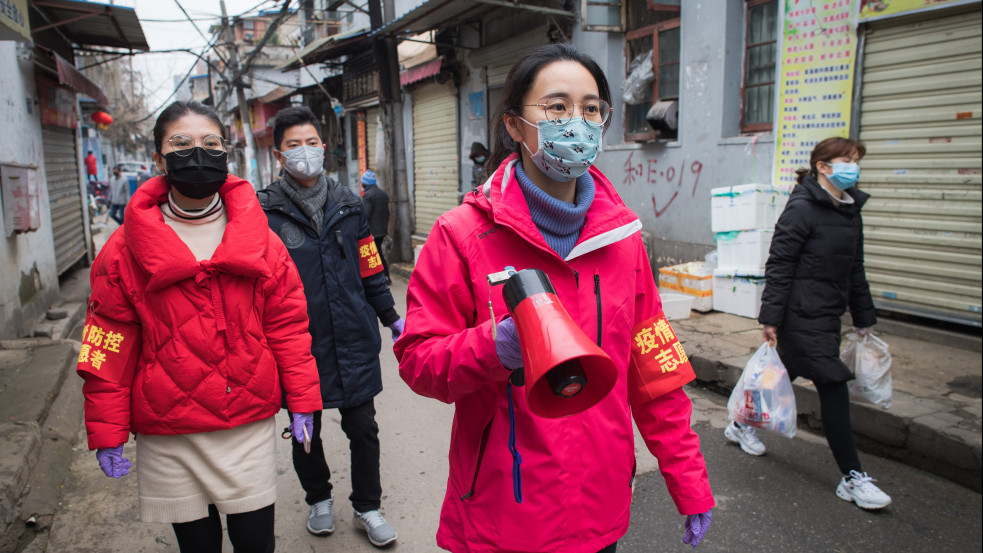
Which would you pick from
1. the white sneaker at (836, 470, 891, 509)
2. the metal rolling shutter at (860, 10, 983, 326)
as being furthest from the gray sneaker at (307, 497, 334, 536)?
the metal rolling shutter at (860, 10, 983, 326)

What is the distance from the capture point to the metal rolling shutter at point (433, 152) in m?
13.1

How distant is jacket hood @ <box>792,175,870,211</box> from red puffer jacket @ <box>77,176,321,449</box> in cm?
290

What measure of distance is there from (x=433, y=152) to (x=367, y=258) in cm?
1095

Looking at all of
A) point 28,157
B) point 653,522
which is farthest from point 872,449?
point 28,157

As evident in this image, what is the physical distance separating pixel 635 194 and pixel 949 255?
149 inches

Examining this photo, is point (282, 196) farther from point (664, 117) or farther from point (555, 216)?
point (664, 117)

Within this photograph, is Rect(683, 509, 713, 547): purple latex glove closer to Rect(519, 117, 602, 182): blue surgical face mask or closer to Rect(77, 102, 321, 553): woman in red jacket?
Rect(519, 117, 602, 182): blue surgical face mask

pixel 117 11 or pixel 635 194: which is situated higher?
pixel 117 11

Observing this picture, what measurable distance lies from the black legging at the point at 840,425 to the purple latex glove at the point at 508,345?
283cm

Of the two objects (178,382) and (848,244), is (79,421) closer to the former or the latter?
(178,382)

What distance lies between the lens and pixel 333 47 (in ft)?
45.7

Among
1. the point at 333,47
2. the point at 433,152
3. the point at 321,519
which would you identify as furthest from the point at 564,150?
the point at 333,47

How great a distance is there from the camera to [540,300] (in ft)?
4.17

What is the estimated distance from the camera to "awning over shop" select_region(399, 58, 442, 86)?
1252 centimetres
